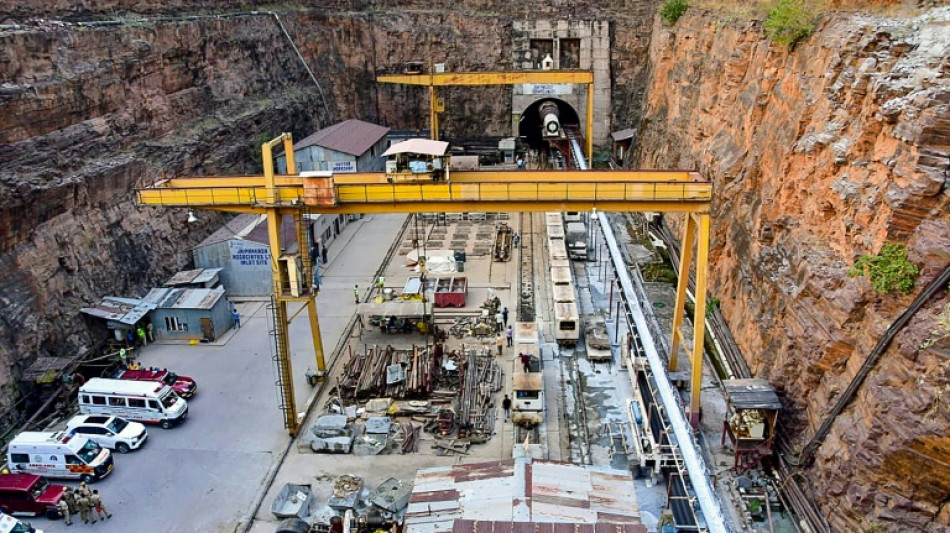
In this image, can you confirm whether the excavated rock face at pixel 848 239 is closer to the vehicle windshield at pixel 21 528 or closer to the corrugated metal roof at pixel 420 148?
the corrugated metal roof at pixel 420 148

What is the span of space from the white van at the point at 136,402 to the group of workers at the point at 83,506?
3626mm

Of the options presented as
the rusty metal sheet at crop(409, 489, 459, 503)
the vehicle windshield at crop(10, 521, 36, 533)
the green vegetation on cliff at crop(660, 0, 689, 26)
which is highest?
the green vegetation on cliff at crop(660, 0, 689, 26)

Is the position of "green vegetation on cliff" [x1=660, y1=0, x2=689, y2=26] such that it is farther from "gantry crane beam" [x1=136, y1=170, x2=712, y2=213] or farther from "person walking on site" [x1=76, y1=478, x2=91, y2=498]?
"person walking on site" [x1=76, y1=478, x2=91, y2=498]

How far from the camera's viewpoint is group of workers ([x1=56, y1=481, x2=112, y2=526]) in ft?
57.8

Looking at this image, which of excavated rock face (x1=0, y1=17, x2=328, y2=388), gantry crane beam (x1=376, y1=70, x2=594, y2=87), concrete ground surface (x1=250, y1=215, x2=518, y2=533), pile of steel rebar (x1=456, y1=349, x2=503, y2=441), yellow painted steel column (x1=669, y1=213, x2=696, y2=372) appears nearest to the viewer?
concrete ground surface (x1=250, y1=215, x2=518, y2=533)

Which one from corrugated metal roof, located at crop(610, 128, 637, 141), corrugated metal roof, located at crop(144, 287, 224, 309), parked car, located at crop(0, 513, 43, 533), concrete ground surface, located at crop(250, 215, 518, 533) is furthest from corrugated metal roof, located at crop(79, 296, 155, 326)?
corrugated metal roof, located at crop(610, 128, 637, 141)

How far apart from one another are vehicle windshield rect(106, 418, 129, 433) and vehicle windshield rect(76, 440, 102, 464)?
83 centimetres

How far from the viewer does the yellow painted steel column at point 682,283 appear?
825 inches

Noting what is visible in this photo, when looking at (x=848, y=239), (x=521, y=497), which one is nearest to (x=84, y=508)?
(x=521, y=497)

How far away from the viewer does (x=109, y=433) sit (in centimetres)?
2031

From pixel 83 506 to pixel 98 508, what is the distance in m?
0.34

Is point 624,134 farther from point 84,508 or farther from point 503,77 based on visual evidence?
point 84,508

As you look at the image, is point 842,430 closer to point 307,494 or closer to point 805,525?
point 805,525

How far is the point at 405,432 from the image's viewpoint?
67.8 ft
